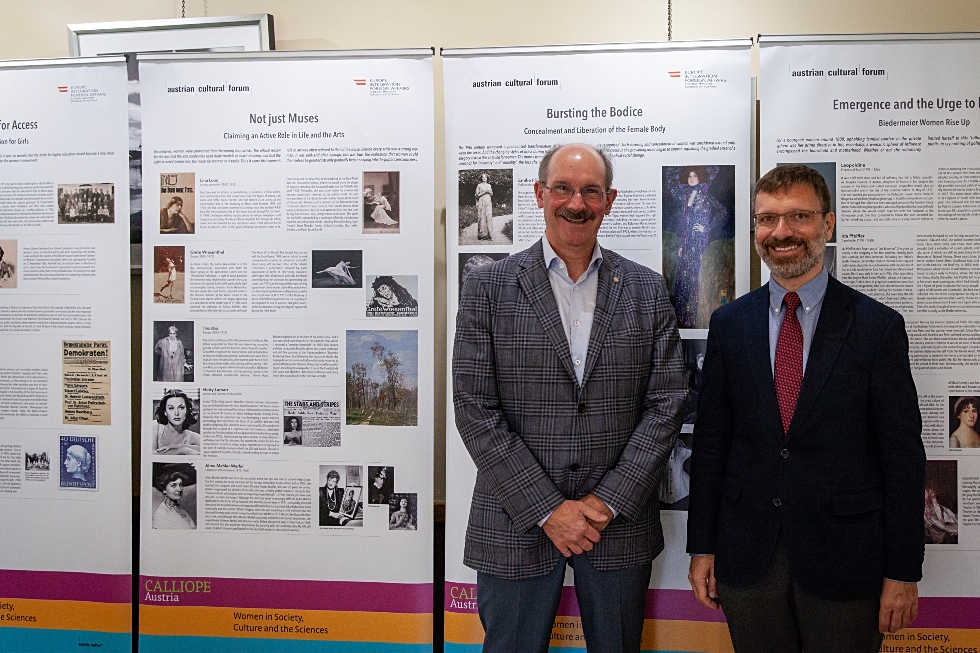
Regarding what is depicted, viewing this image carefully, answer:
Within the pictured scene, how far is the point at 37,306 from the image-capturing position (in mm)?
2732

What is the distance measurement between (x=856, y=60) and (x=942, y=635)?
197cm

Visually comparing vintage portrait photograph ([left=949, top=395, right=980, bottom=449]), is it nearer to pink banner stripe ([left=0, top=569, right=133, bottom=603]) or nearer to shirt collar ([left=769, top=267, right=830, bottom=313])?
shirt collar ([left=769, top=267, right=830, bottom=313])

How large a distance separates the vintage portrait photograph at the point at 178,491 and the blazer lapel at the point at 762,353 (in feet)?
6.51

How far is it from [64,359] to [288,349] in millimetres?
905

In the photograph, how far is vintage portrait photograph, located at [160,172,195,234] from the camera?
2.62m

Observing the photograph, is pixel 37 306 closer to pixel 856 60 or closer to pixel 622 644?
pixel 622 644

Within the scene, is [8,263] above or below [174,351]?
above

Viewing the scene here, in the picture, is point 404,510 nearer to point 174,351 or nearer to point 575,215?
point 174,351

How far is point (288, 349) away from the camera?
102 inches

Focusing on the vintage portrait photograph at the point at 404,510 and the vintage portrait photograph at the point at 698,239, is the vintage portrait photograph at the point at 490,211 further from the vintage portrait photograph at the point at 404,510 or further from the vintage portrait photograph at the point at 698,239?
the vintage portrait photograph at the point at 404,510

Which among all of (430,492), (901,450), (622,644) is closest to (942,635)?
(901,450)

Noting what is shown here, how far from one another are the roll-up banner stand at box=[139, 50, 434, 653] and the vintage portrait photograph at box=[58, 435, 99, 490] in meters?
0.24

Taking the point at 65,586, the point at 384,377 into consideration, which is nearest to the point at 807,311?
the point at 384,377

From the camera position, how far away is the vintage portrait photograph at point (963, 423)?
240 centimetres
